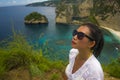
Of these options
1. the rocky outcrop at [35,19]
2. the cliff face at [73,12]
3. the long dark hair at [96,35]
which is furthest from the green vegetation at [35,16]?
the long dark hair at [96,35]

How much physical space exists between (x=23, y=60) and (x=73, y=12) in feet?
254

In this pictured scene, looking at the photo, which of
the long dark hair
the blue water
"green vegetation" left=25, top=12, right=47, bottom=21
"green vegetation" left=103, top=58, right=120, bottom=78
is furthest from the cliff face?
the long dark hair

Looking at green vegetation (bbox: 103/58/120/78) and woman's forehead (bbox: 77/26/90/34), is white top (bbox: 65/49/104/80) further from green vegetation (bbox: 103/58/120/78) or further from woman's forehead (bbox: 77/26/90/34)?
green vegetation (bbox: 103/58/120/78)

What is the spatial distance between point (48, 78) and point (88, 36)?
3.18 m

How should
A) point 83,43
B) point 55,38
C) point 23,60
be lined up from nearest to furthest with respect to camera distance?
point 83,43
point 23,60
point 55,38

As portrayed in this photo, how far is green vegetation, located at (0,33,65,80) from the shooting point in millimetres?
5203

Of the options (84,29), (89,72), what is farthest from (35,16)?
(89,72)

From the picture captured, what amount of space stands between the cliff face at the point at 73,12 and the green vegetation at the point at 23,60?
6820 centimetres

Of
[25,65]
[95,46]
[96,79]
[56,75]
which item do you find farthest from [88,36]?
[25,65]

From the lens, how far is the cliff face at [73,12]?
2960 inches

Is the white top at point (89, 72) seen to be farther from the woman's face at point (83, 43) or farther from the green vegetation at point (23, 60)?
the green vegetation at point (23, 60)

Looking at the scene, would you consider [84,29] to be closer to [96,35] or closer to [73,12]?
[96,35]

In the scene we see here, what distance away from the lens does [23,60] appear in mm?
5496

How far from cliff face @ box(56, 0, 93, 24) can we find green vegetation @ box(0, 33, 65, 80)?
2685 inches
